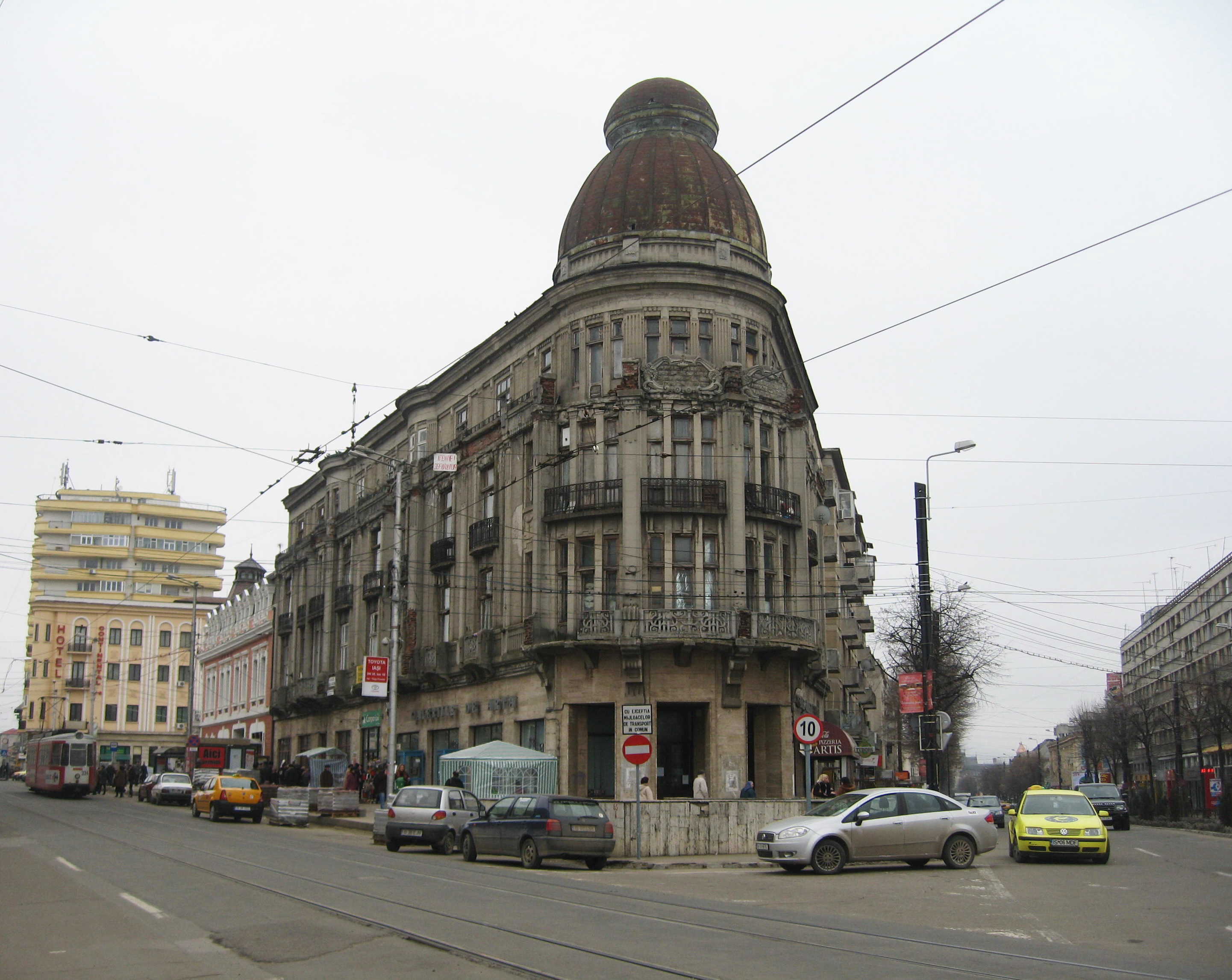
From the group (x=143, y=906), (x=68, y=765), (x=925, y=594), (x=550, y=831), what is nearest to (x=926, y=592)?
(x=925, y=594)

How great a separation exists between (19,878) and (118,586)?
10419cm

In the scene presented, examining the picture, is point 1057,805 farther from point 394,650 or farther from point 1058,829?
point 394,650

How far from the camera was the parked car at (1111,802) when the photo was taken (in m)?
44.0

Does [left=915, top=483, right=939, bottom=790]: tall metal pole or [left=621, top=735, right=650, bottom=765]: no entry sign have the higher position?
[left=915, top=483, right=939, bottom=790]: tall metal pole

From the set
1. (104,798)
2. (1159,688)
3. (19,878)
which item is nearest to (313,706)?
(104,798)

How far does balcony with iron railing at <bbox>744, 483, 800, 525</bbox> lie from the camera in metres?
36.8

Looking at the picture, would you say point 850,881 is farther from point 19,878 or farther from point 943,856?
point 19,878

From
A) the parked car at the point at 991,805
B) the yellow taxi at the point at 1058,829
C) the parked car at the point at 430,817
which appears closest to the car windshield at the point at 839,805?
the yellow taxi at the point at 1058,829

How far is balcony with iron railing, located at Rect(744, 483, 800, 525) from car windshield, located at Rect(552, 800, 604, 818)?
47.2 ft

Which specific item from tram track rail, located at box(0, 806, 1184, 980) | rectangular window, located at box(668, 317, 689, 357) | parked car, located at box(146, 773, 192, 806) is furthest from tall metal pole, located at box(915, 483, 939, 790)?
parked car, located at box(146, 773, 192, 806)

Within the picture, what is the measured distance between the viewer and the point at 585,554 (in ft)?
122

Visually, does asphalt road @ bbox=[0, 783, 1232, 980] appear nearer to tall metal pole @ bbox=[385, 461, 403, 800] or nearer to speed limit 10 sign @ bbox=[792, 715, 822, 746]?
speed limit 10 sign @ bbox=[792, 715, 822, 746]

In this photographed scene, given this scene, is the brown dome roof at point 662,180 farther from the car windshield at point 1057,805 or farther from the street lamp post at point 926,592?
the car windshield at point 1057,805

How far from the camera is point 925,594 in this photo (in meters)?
35.8
